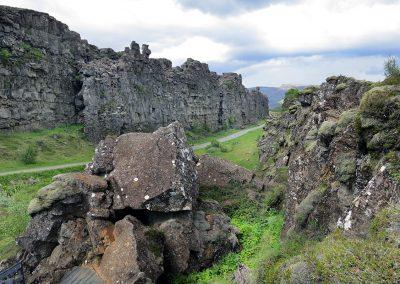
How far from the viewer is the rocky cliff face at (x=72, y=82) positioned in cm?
5053

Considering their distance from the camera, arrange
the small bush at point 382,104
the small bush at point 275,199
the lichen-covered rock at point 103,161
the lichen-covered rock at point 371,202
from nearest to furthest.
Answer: the lichen-covered rock at point 371,202 → the small bush at point 382,104 → the lichen-covered rock at point 103,161 → the small bush at point 275,199

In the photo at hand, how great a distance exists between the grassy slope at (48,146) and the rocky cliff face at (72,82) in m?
1.56

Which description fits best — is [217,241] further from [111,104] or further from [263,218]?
[111,104]

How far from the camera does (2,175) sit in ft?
120

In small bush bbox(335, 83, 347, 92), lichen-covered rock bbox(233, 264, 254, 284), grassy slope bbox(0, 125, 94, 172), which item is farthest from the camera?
grassy slope bbox(0, 125, 94, 172)

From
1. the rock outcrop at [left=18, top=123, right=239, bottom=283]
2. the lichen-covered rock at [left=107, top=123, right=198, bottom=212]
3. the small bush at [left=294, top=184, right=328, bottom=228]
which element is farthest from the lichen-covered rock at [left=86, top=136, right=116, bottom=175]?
the small bush at [left=294, top=184, right=328, bottom=228]

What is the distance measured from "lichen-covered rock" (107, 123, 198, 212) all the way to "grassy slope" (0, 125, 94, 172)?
25094 millimetres

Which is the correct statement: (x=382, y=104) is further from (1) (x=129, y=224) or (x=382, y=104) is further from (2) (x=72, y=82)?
(2) (x=72, y=82)

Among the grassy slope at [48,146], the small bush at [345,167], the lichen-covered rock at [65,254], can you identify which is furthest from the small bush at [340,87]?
the grassy slope at [48,146]

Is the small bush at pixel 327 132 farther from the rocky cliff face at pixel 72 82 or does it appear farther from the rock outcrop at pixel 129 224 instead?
the rocky cliff face at pixel 72 82

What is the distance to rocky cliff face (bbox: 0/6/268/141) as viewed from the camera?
Answer: 166 ft

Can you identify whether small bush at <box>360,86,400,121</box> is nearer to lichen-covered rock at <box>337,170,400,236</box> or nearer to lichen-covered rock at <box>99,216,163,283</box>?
lichen-covered rock at <box>337,170,400,236</box>

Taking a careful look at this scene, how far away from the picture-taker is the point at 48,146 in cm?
4909

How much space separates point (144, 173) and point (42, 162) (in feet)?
96.9
